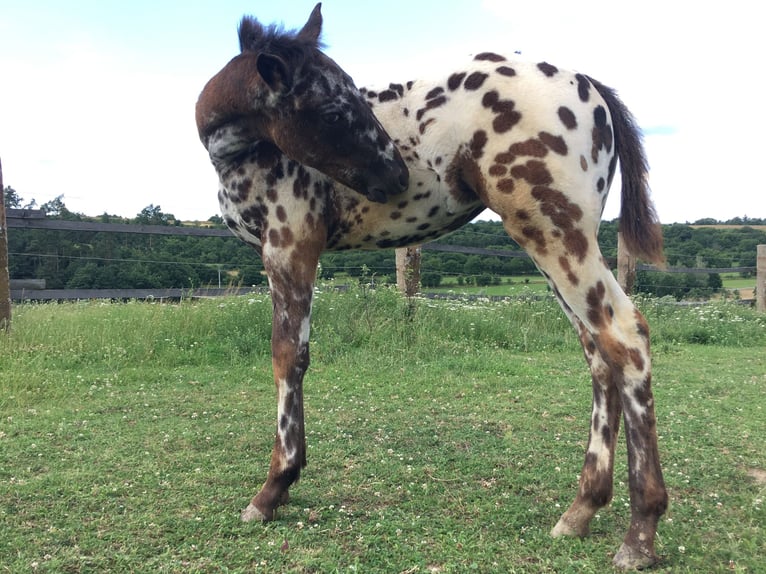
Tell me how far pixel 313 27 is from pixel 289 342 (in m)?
1.72

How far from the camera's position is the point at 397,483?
327cm

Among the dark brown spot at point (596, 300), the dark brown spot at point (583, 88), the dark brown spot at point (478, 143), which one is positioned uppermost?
the dark brown spot at point (583, 88)

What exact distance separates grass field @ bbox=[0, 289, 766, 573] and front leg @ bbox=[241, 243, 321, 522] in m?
0.24

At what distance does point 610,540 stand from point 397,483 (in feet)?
3.93

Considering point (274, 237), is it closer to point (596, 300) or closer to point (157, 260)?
point (596, 300)

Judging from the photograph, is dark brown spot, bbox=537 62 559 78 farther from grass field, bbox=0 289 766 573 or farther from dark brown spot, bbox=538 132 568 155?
grass field, bbox=0 289 766 573

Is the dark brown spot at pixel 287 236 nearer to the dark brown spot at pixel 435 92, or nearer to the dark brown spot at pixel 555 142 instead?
the dark brown spot at pixel 435 92

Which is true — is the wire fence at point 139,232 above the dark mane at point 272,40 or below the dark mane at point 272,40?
below

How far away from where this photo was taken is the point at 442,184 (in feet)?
9.21

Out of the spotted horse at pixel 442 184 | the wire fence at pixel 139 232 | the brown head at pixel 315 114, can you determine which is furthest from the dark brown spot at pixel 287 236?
the wire fence at pixel 139 232

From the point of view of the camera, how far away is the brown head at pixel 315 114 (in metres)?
2.69

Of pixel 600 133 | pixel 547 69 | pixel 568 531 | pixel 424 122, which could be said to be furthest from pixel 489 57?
pixel 568 531

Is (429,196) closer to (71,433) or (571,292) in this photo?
(571,292)

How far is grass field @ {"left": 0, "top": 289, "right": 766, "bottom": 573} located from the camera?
8.16 ft
